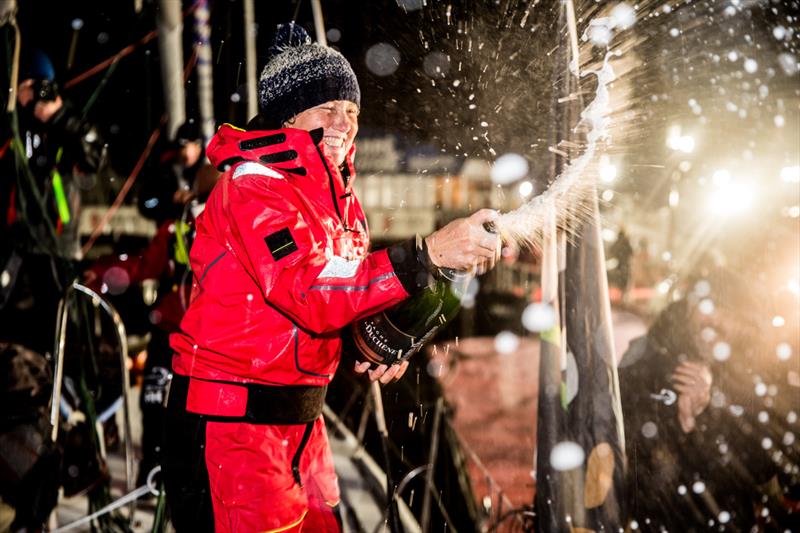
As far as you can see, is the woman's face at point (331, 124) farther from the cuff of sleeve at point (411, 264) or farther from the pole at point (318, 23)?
the pole at point (318, 23)

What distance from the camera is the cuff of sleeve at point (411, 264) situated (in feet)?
5.42

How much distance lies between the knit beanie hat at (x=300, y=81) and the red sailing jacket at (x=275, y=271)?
308 mm

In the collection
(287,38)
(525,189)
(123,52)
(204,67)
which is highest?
(123,52)

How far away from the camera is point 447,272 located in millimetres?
1712

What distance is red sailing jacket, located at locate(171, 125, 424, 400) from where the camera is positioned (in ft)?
5.44

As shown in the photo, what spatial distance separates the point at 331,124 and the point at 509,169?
33.5 inches

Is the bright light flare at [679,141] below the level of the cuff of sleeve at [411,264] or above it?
above

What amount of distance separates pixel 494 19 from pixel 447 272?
6.07 feet

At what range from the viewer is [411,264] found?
166 centimetres

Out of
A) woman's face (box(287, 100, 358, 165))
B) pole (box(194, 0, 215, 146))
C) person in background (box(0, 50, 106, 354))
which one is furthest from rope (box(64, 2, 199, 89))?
woman's face (box(287, 100, 358, 165))

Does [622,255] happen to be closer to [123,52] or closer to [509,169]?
[509,169]

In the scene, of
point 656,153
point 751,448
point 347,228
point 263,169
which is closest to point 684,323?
point 751,448

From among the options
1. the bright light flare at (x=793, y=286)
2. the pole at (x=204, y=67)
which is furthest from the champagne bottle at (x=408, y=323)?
the pole at (x=204, y=67)

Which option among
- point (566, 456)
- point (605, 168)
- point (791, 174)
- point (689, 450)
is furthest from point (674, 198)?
point (566, 456)
